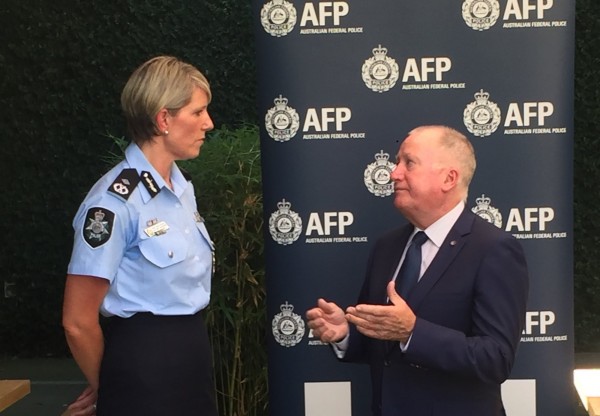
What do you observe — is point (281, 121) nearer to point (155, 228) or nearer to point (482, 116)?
point (482, 116)

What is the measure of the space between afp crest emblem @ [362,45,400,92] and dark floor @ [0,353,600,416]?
2.84 m

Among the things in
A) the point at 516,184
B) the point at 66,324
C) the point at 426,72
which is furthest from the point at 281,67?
the point at 66,324

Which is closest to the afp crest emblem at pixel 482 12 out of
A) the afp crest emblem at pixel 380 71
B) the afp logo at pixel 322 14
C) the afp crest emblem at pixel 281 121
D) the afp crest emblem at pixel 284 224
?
the afp crest emblem at pixel 380 71

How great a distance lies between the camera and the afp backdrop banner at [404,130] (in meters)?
3.16

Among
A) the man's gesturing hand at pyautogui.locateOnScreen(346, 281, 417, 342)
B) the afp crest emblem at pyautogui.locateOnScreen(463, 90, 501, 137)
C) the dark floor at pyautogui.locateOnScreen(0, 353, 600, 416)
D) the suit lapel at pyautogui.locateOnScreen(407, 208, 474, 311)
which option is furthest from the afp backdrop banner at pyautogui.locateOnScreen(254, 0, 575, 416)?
the dark floor at pyautogui.locateOnScreen(0, 353, 600, 416)

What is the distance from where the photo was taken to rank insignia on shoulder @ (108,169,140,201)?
2.43 m

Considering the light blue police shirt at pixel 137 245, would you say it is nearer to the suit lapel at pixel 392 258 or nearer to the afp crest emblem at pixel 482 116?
the suit lapel at pixel 392 258

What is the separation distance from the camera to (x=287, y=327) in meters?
3.32

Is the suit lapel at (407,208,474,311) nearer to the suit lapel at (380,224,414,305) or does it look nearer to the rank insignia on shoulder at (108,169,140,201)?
the suit lapel at (380,224,414,305)

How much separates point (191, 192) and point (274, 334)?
0.80m

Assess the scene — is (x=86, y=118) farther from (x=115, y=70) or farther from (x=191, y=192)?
(x=191, y=192)

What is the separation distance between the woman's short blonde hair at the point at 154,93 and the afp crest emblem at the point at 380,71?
2.75 feet

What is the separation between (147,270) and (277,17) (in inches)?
44.6

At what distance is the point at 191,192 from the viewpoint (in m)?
2.74
